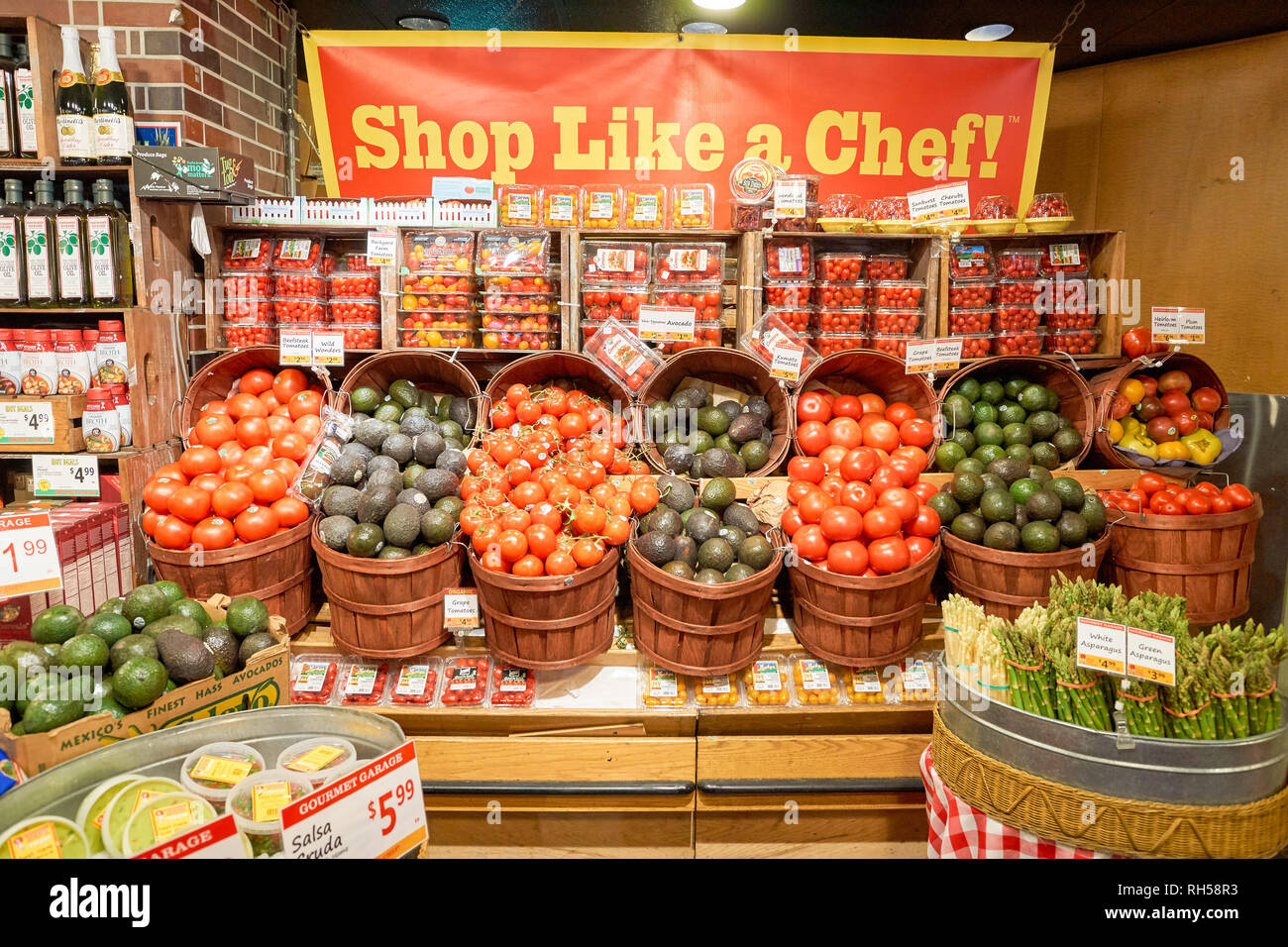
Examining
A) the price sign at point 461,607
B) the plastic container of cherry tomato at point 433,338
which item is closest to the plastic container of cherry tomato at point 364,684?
the price sign at point 461,607

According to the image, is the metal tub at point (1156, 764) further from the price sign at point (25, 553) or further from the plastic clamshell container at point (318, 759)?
the price sign at point (25, 553)

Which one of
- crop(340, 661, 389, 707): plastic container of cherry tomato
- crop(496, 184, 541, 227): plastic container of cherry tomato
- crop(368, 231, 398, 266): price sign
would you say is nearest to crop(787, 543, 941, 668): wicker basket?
crop(340, 661, 389, 707): plastic container of cherry tomato

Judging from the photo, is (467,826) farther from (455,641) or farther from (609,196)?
(609,196)

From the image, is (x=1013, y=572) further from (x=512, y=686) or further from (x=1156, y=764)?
(x=512, y=686)

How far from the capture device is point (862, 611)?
8.58 ft

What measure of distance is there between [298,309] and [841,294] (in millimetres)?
2416

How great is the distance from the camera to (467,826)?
2.71 m

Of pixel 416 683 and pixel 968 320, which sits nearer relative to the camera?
pixel 416 683

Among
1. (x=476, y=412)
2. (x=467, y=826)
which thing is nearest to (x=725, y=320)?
(x=476, y=412)

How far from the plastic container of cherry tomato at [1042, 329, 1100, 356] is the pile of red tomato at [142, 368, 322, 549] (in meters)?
3.23

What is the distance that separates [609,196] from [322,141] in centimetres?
194

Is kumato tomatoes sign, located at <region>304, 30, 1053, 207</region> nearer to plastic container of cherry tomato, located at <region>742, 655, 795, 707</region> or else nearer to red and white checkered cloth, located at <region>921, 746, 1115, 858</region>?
plastic container of cherry tomato, located at <region>742, 655, 795, 707</region>

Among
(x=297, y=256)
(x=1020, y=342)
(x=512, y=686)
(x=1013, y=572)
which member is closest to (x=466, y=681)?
(x=512, y=686)

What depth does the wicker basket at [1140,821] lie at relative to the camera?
1.80 m
